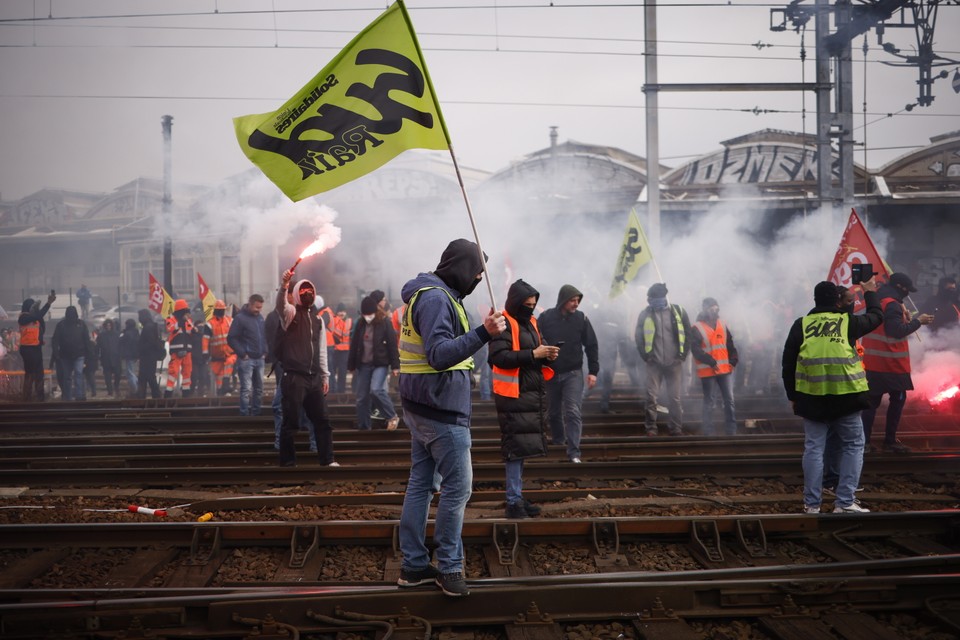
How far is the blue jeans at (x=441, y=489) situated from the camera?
4.53 meters

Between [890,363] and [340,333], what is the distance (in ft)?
38.2

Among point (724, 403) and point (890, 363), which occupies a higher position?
point (890, 363)

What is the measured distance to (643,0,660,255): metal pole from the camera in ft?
48.1

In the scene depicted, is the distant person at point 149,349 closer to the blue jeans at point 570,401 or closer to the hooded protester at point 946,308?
the blue jeans at point 570,401

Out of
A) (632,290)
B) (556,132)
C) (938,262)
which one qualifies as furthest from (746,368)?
(556,132)

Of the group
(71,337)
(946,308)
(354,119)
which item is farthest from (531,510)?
(71,337)

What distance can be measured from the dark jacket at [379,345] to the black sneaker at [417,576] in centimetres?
576

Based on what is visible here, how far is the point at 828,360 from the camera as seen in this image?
648 centimetres

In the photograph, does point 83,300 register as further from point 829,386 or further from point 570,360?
point 829,386

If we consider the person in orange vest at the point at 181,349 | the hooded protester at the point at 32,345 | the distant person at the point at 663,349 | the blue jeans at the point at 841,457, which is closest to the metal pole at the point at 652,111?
the distant person at the point at 663,349

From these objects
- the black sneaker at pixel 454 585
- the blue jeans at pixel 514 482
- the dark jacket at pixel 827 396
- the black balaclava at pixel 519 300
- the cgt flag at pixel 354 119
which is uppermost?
the cgt flag at pixel 354 119

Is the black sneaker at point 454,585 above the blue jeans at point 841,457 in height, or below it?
below

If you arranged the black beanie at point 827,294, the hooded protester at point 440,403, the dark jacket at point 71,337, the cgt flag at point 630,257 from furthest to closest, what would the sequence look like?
the dark jacket at point 71,337 → the cgt flag at point 630,257 → the black beanie at point 827,294 → the hooded protester at point 440,403

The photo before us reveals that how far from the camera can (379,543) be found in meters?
5.79
